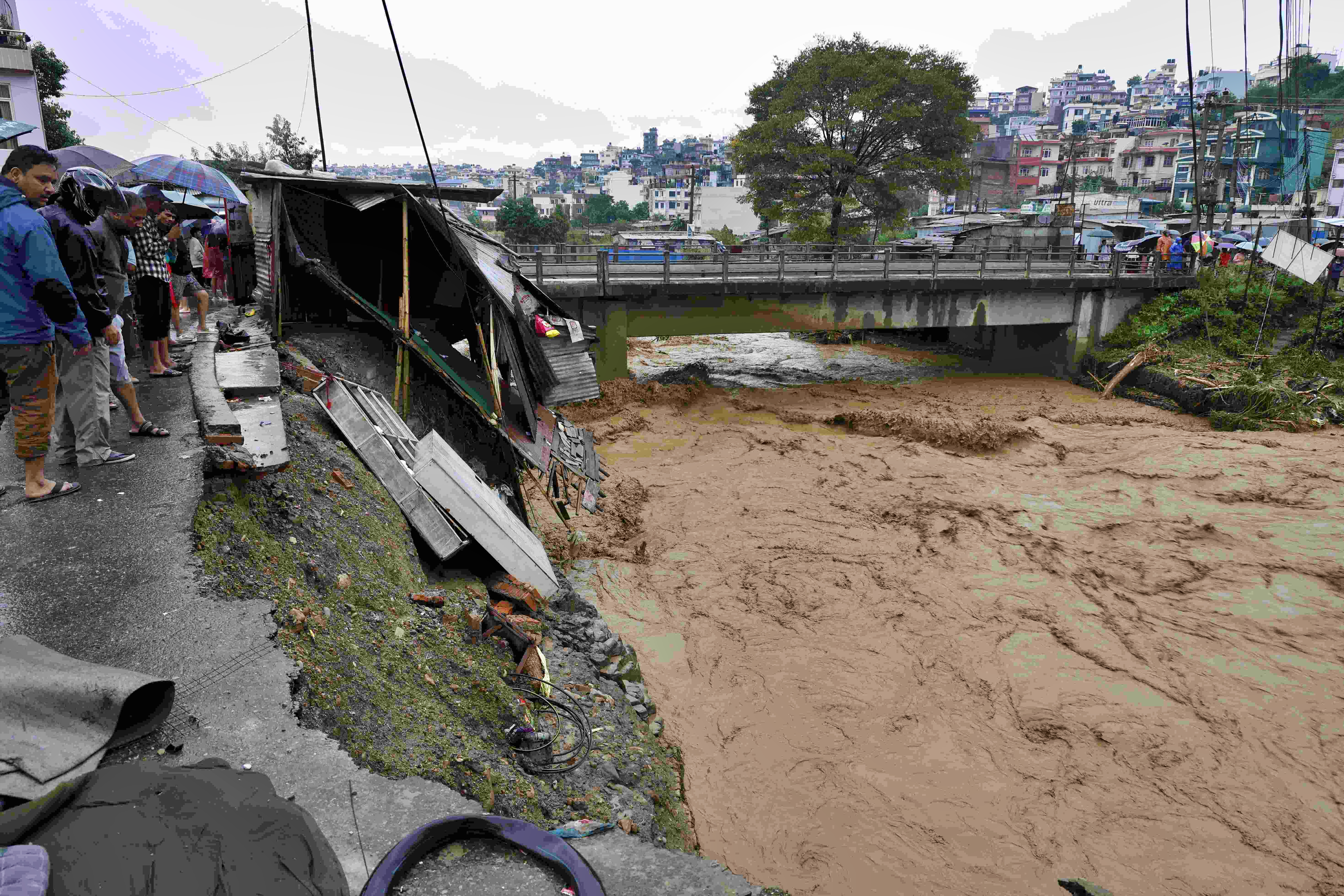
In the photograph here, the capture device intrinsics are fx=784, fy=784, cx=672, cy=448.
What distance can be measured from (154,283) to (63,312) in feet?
9.26

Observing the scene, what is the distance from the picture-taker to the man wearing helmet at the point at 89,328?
4750 millimetres

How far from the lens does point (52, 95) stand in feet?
83.7

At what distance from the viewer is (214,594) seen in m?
3.91

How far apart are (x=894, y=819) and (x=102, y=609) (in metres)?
5.41

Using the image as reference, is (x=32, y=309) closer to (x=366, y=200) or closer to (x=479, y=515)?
(x=479, y=515)

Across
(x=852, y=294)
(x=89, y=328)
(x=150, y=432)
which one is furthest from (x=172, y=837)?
(x=852, y=294)

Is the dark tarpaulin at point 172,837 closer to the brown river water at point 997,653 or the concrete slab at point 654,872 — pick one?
the concrete slab at point 654,872

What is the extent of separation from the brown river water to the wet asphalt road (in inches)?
150

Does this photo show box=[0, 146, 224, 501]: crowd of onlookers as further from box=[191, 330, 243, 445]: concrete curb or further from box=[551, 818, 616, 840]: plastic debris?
box=[551, 818, 616, 840]: plastic debris

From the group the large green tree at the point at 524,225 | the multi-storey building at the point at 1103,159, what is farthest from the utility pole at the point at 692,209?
the multi-storey building at the point at 1103,159

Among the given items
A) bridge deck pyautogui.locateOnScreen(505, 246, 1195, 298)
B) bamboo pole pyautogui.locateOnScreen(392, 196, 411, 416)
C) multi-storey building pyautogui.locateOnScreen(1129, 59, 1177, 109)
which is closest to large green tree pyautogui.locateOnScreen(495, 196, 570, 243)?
bridge deck pyautogui.locateOnScreen(505, 246, 1195, 298)

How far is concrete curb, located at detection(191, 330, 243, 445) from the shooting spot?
554 centimetres

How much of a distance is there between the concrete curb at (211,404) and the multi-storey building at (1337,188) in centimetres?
5329

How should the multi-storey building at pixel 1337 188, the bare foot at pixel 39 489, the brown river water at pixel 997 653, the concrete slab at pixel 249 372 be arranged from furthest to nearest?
the multi-storey building at pixel 1337 188 → the concrete slab at pixel 249 372 → the brown river water at pixel 997 653 → the bare foot at pixel 39 489
